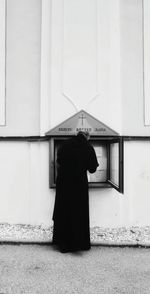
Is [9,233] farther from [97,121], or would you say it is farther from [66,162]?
[97,121]

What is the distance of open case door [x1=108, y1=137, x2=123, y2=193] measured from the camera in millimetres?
5574

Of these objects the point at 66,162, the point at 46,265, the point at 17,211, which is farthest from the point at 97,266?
the point at 17,211

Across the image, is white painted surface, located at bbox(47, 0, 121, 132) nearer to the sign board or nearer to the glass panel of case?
the sign board

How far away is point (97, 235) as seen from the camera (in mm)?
5879

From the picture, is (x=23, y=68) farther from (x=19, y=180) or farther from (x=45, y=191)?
(x=45, y=191)

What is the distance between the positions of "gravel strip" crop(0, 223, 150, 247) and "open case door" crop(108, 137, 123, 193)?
0.79 m

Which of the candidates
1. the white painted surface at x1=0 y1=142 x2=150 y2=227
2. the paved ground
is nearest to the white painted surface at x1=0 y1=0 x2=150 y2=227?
the white painted surface at x1=0 y1=142 x2=150 y2=227

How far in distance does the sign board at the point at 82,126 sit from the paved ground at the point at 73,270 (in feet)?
6.30

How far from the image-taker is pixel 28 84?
6.79m

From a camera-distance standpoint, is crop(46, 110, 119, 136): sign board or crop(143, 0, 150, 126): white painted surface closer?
crop(46, 110, 119, 136): sign board

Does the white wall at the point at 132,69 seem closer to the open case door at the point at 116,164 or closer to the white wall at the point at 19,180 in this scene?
the open case door at the point at 116,164

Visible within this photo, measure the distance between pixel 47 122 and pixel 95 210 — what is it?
5.78 ft

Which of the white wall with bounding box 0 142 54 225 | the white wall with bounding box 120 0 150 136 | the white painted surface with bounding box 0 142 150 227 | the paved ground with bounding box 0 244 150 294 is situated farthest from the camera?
the white wall with bounding box 120 0 150 136

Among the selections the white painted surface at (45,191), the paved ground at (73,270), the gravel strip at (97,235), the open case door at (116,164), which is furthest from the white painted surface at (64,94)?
the paved ground at (73,270)
